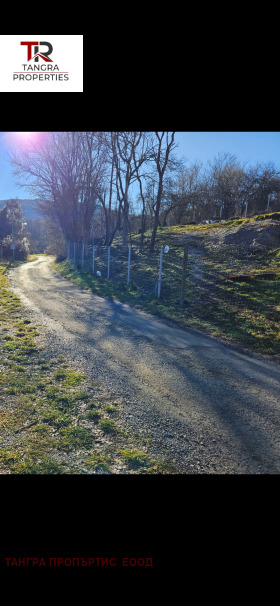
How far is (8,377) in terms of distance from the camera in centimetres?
389

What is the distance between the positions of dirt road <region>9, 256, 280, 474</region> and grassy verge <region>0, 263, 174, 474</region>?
0.68 feet

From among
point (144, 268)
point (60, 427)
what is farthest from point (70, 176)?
point (60, 427)

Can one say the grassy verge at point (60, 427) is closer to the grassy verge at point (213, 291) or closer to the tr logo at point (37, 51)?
the tr logo at point (37, 51)

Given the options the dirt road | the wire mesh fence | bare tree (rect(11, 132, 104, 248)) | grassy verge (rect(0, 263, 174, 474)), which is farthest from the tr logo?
bare tree (rect(11, 132, 104, 248))

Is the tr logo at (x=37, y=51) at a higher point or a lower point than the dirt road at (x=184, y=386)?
higher

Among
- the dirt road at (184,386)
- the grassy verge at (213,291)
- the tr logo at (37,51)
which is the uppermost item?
the tr logo at (37,51)

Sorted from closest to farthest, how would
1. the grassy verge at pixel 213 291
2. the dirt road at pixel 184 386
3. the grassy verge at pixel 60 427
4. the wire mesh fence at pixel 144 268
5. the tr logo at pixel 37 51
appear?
the grassy verge at pixel 60 427 < the tr logo at pixel 37 51 < the dirt road at pixel 184 386 < the grassy verge at pixel 213 291 < the wire mesh fence at pixel 144 268

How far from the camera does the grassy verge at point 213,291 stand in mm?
6465

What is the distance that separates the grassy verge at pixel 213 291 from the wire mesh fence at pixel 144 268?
4 cm

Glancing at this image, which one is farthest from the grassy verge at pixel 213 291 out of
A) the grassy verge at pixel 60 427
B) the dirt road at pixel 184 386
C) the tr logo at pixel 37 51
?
the tr logo at pixel 37 51

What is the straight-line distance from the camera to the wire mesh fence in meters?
9.86

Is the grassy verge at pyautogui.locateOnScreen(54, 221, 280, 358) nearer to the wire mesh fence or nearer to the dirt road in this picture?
the wire mesh fence

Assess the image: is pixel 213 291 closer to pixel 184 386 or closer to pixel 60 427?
pixel 184 386
